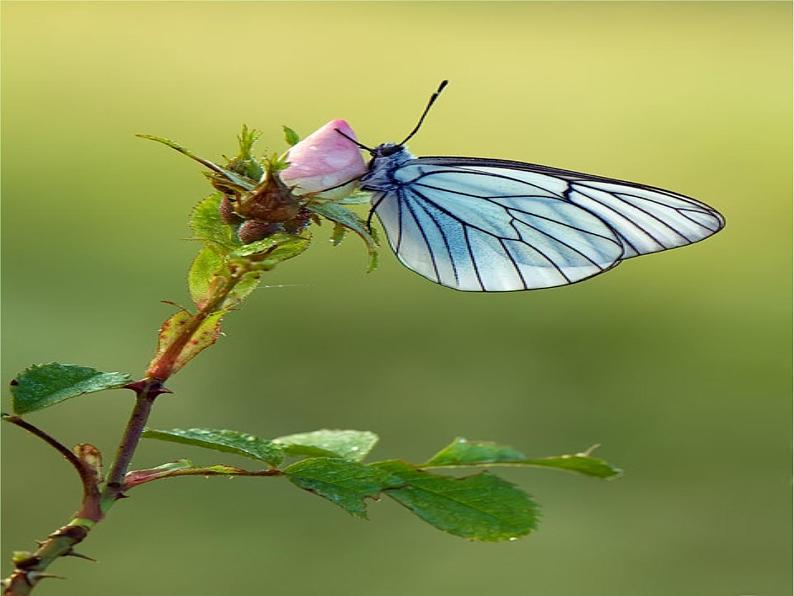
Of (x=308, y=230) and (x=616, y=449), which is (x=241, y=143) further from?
(x=616, y=449)

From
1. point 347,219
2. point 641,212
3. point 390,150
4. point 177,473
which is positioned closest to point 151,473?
point 177,473

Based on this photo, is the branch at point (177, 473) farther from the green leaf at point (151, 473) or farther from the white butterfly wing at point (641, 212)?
the white butterfly wing at point (641, 212)

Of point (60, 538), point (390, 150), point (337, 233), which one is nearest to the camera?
point (60, 538)

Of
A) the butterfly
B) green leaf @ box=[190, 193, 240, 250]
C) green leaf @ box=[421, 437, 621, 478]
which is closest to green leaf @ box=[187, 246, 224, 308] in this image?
green leaf @ box=[190, 193, 240, 250]

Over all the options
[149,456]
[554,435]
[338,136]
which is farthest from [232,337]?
[338,136]

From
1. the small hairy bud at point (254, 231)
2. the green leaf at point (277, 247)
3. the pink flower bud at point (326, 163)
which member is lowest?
the green leaf at point (277, 247)

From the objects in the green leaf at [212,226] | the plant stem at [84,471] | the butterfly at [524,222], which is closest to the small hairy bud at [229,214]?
the green leaf at [212,226]

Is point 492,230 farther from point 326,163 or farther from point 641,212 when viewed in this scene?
point 326,163
